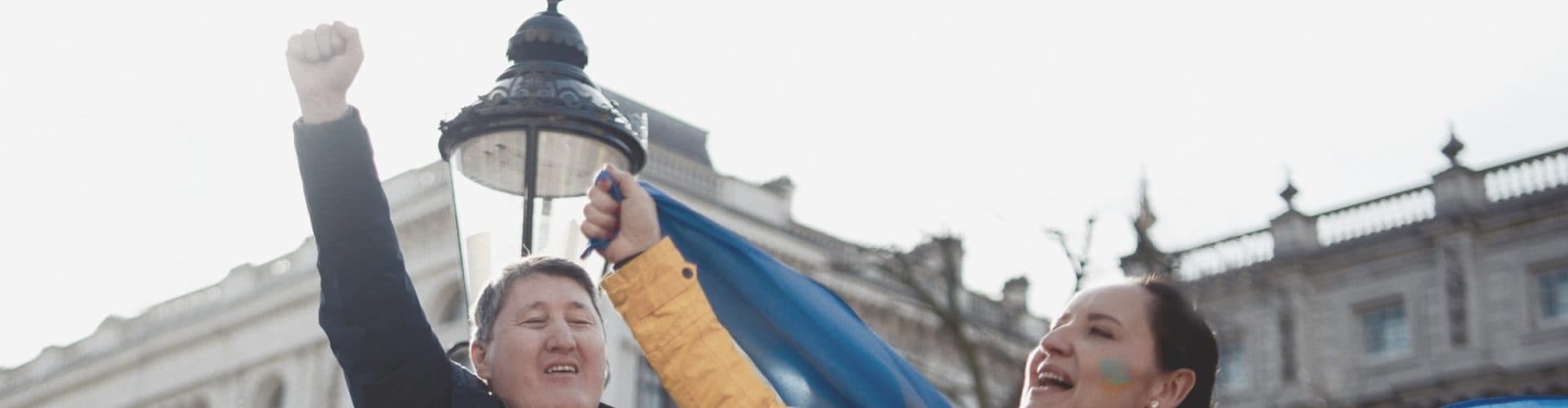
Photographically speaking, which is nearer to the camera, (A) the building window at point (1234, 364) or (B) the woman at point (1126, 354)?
(B) the woman at point (1126, 354)

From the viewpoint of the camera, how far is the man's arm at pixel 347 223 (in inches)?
164

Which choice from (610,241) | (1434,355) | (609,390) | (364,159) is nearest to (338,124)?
(364,159)

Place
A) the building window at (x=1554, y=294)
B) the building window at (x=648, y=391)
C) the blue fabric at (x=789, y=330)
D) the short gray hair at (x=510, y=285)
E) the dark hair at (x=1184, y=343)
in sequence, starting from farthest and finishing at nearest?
the building window at (x=648, y=391)
the building window at (x=1554, y=294)
the blue fabric at (x=789, y=330)
the dark hair at (x=1184, y=343)
the short gray hair at (x=510, y=285)

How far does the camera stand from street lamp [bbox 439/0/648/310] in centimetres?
674

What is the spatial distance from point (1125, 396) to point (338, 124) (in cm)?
169

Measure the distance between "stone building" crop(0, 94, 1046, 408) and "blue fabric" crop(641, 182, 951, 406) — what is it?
25.8 metres

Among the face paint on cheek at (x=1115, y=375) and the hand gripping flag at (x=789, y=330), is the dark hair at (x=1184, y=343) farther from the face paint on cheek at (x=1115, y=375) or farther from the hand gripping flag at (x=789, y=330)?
the hand gripping flag at (x=789, y=330)

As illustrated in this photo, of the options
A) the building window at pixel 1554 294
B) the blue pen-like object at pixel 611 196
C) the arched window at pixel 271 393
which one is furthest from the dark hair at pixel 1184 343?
the arched window at pixel 271 393

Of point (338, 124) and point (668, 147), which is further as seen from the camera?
point (668, 147)

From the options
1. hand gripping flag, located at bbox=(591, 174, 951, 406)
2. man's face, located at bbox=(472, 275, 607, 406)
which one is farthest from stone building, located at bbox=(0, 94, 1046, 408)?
man's face, located at bbox=(472, 275, 607, 406)

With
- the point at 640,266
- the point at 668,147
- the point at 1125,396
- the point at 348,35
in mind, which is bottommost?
the point at 1125,396

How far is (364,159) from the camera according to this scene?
4.24 m

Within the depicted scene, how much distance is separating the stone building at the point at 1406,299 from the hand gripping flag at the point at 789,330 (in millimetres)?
27469

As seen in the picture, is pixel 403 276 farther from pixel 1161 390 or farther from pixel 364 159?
pixel 1161 390
